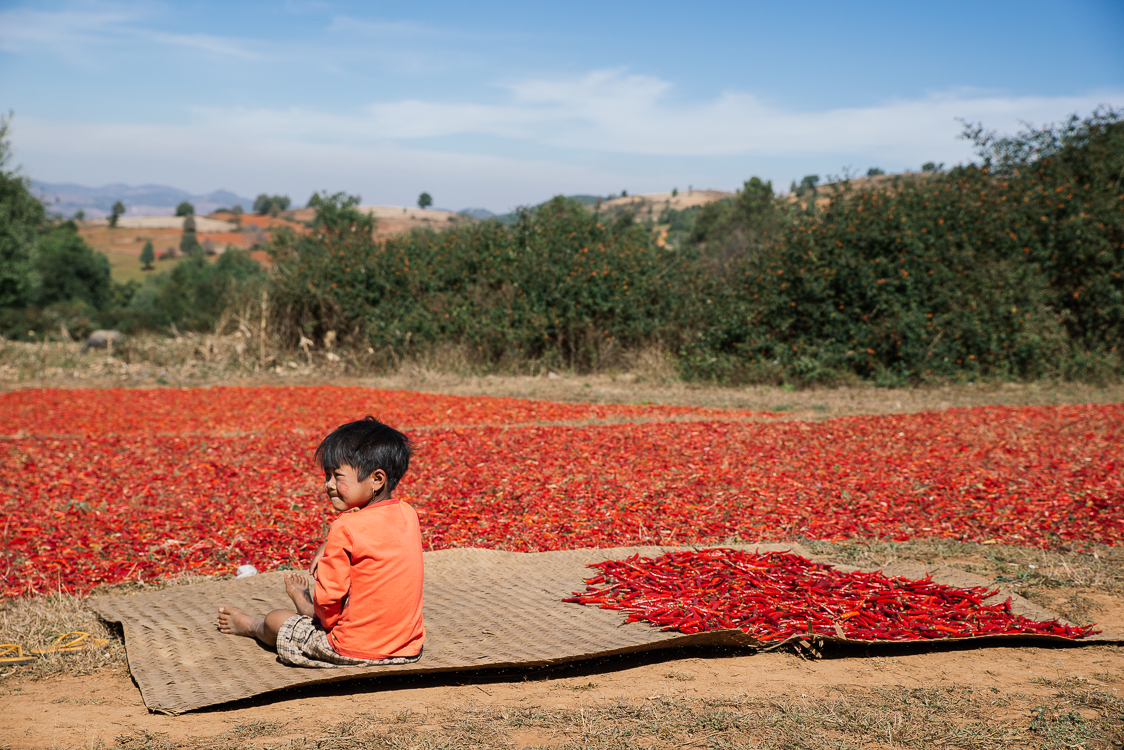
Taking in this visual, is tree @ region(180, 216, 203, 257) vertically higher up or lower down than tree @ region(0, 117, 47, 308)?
higher up

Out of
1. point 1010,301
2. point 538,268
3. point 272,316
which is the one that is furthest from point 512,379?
point 1010,301

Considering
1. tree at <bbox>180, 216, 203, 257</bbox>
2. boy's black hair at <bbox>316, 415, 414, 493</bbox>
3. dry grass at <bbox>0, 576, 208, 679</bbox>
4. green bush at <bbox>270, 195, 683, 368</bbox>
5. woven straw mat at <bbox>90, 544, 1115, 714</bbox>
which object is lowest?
dry grass at <bbox>0, 576, 208, 679</bbox>

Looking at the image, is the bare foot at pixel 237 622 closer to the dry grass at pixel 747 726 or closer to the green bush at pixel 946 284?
the dry grass at pixel 747 726

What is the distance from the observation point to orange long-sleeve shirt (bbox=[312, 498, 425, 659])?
3.46m

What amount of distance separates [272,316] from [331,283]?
1691 millimetres

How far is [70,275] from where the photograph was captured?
38.9 meters

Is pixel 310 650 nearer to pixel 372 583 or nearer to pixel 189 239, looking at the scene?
pixel 372 583

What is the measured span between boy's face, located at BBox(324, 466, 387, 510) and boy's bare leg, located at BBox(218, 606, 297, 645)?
0.76 meters

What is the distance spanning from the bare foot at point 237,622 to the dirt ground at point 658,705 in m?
0.48

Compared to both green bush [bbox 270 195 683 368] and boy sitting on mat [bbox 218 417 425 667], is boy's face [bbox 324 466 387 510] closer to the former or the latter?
boy sitting on mat [bbox 218 417 425 667]

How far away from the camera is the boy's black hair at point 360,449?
342cm

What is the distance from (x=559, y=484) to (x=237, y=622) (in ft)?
12.0

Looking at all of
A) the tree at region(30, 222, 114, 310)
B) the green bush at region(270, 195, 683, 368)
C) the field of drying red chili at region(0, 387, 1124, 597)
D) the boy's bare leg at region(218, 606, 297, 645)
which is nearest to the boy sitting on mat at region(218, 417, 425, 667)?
the boy's bare leg at region(218, 606, 297, 645)

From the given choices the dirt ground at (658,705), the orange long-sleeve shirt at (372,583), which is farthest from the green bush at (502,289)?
the orange long-sleeve shirt at (372,583)
